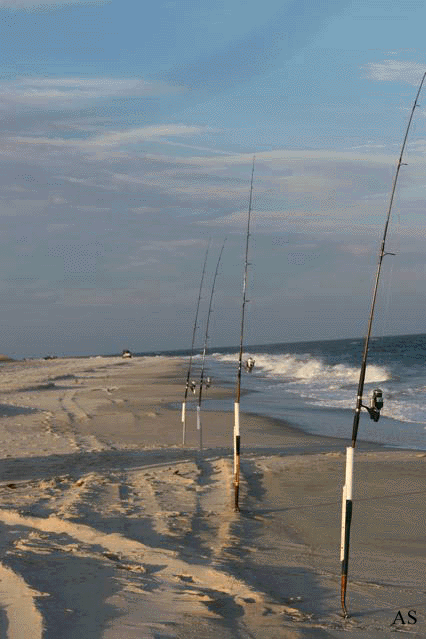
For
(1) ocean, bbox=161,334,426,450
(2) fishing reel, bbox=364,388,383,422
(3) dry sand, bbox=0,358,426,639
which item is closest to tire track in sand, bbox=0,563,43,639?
(3) dry sand, bbox=0,358,426,639

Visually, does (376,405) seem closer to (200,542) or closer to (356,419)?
(356,419)

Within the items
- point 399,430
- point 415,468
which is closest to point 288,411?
point 399,430

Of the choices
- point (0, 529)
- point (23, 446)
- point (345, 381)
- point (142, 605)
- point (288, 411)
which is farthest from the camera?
point (345, 381)

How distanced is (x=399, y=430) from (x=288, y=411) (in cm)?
597

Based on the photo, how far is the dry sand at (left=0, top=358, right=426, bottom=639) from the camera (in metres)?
5.93

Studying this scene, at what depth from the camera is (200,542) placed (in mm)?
8328

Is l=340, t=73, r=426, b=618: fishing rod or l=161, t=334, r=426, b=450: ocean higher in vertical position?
l=340, t=73, r=426, b=618: fishing rod

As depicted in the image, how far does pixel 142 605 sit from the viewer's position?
20.1 feet

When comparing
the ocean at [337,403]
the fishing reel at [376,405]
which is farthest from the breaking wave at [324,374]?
the fishing reel at [376,405]

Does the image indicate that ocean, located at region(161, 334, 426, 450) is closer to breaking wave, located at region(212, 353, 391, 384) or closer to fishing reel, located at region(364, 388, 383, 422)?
breaking wave, located at region(212, 353, 391, 384)

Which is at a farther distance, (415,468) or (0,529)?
(415,468)

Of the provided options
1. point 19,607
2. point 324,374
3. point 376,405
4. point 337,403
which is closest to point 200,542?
point 376,405

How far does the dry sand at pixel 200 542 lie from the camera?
5926 millimetres

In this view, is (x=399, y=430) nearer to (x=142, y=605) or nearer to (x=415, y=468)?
(x=415, y=468)
